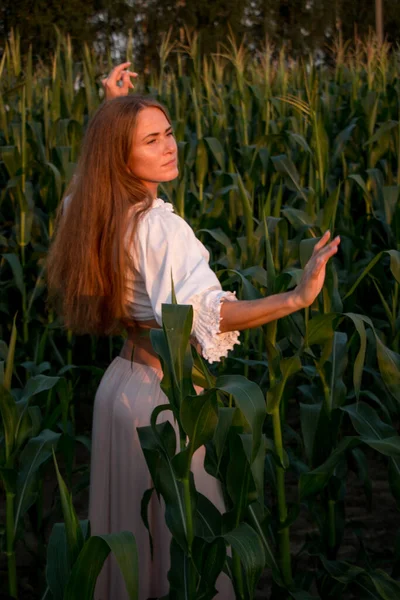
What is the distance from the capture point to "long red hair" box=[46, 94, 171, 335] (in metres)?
2.49

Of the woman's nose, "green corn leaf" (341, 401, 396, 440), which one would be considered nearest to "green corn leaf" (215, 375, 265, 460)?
"green corn leaf" (341, 401, 396, 440)

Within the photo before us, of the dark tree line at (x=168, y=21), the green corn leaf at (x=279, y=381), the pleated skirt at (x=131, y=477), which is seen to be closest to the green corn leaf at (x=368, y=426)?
the green corn leaf at (x=279, y=381)

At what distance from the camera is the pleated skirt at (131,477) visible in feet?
8.39

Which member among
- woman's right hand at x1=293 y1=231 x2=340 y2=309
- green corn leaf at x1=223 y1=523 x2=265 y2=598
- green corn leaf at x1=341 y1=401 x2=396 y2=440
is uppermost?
woman's right hand at x1=293 y1=231 x2=340 y2=309

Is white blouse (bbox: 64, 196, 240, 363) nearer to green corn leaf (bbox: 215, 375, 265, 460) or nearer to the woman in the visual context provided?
the woman

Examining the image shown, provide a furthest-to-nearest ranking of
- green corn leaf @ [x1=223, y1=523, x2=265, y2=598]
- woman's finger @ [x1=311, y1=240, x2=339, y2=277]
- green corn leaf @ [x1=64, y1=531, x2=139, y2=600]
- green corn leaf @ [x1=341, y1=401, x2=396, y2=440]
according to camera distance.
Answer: green corn leaf @ [x1=341, y1=401, x2=396, y2=440] < green corn leaf @ [x1=223, y1=523, x2=265, y2=598] < woman's finger @ [x1=311, y1=240, x2=339, y2=277] < green corn leaf @ [x1=64, y1=531, x2=139, y2=600]

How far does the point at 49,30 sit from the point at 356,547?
34.1ft

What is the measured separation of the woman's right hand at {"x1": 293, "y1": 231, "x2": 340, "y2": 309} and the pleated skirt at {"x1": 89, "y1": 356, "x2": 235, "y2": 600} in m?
0.51

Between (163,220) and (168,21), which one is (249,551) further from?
(168,21)

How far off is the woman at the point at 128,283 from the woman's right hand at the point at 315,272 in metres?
0.21

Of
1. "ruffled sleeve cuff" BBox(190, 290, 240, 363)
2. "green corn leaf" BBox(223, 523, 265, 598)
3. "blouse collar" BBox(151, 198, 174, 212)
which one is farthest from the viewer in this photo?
"blouse collar" BBox(151, 198, 174, 212)

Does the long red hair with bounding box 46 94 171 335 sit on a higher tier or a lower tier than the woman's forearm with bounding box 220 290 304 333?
higher

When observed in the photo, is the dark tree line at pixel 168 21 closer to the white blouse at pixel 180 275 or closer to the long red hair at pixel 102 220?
the long red hair at pixel 102 220

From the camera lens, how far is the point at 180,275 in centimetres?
238
